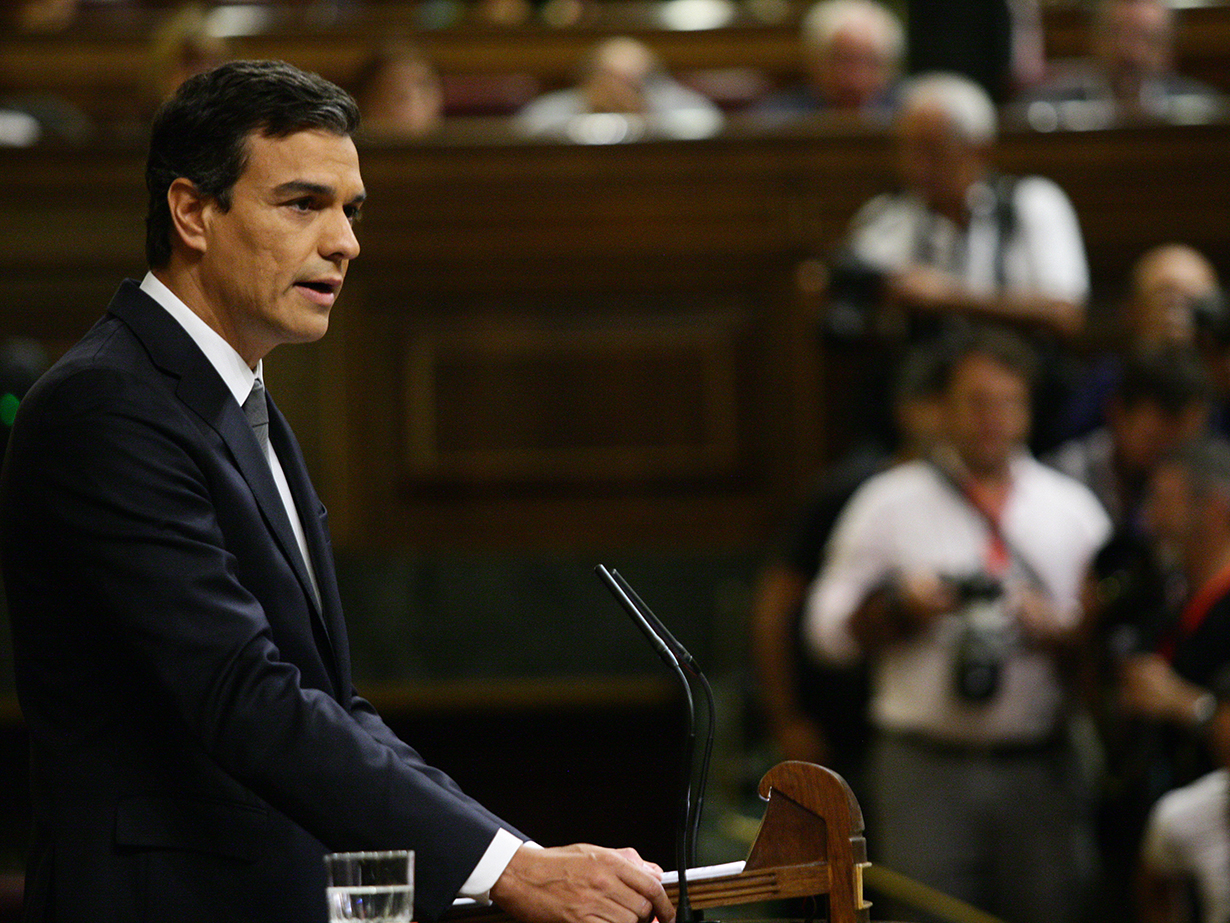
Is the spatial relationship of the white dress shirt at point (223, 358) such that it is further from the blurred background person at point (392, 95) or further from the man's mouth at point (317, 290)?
the blurred background person at point (392, 95)

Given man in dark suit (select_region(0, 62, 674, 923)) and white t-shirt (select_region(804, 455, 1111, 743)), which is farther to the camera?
white t-shirt (select_region(804, 455, 1111, 743))

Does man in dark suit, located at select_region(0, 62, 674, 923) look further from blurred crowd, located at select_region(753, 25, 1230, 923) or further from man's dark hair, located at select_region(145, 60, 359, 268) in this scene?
blurred crowd, located at select_region(753, 25, 1230, 923)

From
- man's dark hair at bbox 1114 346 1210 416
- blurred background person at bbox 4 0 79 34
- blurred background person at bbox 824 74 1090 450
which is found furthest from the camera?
blurred background person at bbox 4 0 79 34

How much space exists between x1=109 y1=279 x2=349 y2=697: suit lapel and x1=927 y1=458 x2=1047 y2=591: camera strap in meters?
2.84

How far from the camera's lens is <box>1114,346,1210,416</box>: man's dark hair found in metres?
4.73

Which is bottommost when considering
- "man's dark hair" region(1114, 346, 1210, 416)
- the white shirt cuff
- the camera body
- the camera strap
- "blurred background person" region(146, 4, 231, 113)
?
the camera body

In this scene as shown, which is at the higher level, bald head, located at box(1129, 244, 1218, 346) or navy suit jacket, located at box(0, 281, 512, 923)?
navy suit jacket, located at box(0, 281, 512, 923)

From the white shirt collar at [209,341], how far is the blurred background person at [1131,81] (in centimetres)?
457

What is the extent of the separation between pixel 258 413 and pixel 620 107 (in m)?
4.48

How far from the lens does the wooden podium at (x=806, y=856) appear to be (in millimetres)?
1744

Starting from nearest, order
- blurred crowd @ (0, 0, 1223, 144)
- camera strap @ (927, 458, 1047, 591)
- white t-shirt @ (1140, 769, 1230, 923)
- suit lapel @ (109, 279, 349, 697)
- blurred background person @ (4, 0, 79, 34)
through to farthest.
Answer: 1. suit lapel @ (109, 279, 349, 697)
2. white t-shirt @ (1140, 769, 1230, 923)
3. camera strap @ (927, 458, 1047, 591)
4. blurred crowd @ (0, 0, 1223, 144)
5. blurred background person @ (4, 0, 79, 34)

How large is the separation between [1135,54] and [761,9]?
2127 millimetres

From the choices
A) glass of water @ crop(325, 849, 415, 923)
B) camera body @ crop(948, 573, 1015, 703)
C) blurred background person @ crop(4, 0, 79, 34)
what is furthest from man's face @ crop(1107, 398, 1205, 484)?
blurred background person @ crop(4, 0, 79, 34)

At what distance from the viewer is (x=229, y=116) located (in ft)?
6.35
